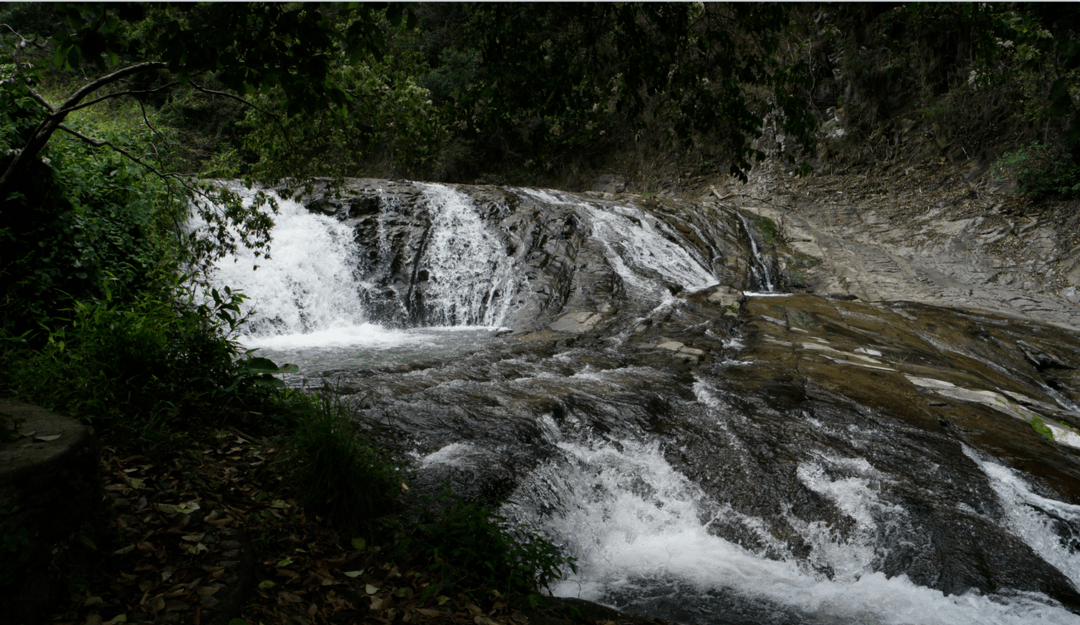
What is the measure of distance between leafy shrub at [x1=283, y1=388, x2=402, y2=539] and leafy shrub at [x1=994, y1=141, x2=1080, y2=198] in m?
14.4

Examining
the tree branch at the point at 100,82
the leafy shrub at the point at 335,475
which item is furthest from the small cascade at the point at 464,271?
the tree branch at the point at 100,82

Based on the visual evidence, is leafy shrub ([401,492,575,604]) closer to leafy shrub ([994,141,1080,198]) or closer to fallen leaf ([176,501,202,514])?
fallen leaf ([176,501,202,514])

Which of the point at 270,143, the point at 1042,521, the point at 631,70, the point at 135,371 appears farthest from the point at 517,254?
the point at 1042,521

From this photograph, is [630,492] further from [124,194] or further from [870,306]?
[870,306]

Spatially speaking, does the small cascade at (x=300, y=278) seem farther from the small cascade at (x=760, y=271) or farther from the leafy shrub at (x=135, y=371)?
the small cascade at (x=760, y=271)

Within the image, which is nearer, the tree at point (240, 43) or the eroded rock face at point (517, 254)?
the tree at point (240, 43)

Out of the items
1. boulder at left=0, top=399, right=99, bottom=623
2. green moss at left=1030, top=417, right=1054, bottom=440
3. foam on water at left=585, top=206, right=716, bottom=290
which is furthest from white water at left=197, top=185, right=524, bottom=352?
green moss at left=1030, top=417, right=1054, bottom=440

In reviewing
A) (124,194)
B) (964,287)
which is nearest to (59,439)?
(124,194)

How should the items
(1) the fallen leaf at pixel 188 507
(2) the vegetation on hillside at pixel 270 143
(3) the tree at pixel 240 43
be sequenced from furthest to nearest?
(1) the fallen leaf at pixel 188 507, (2) the vegetation on hillside at pixel 270 143, (3) the tree at pixel 240 43

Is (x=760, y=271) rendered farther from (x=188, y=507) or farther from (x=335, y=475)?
(x=188, y=507)

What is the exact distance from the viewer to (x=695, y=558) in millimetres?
4105

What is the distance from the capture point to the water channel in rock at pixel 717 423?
12.8ft

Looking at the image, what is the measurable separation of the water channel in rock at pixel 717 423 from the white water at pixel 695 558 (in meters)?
0.02

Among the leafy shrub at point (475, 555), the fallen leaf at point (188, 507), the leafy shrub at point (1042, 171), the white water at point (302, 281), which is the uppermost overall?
the leafy shrub at point (1042, 171)
